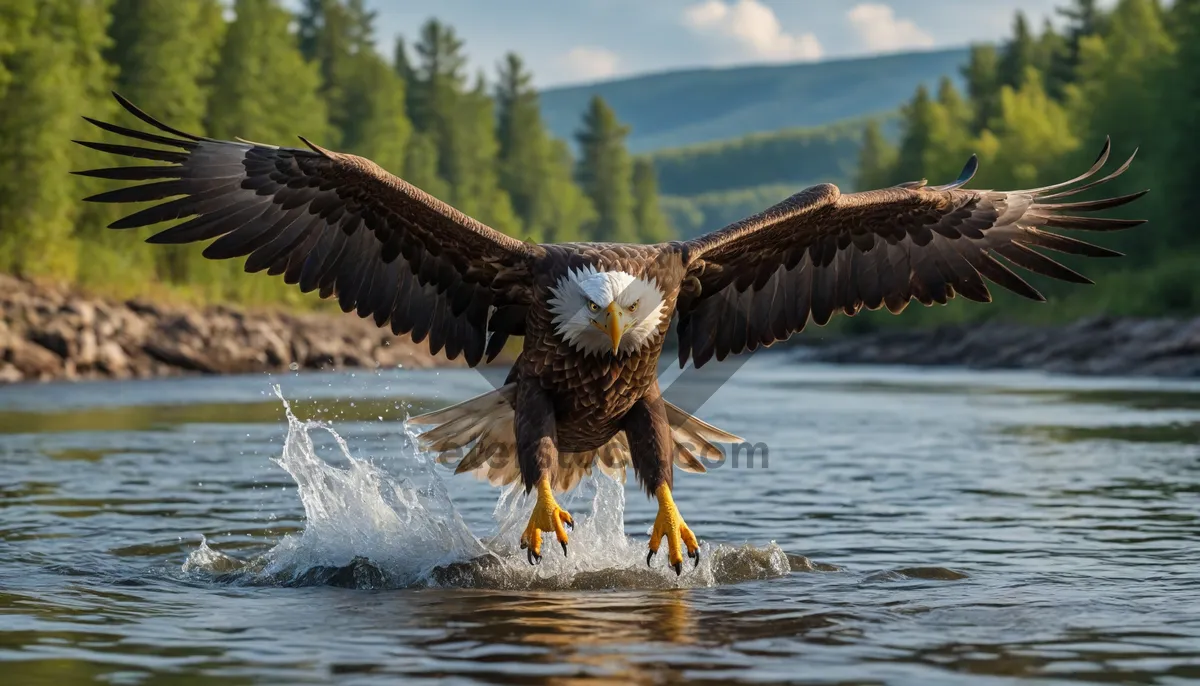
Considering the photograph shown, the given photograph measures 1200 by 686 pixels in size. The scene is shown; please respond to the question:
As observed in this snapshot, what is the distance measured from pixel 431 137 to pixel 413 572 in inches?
2842

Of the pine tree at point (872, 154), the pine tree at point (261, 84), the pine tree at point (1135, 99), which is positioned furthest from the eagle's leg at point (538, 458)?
the pine tree at point (872, 154)

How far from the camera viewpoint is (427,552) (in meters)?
8.73

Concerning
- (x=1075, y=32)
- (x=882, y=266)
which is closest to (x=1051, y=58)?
(x=1075, y=32)

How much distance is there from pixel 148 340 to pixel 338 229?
1152 inches

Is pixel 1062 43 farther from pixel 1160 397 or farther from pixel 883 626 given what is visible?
pixel 883 626

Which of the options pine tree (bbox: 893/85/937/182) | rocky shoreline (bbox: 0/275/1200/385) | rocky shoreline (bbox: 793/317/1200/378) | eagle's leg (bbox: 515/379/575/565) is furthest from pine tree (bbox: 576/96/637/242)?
eagle's leg (bbox: 515/379/575/565)

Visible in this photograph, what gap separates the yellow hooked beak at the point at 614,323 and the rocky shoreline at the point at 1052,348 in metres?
27.4

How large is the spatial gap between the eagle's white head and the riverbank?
64.4ft

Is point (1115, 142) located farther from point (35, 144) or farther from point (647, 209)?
point (647, 209)

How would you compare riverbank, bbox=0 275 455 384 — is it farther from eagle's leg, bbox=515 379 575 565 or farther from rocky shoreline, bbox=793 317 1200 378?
eagle's leg, bbox=515 379 575 565

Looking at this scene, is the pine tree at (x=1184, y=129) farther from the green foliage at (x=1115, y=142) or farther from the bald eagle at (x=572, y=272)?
the bald eagle at (x=572, y=272)

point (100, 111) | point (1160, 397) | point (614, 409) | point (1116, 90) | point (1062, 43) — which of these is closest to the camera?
point (614, 409)

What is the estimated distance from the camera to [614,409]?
843 centimetres

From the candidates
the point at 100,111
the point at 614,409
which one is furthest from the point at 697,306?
the point at 100,111
